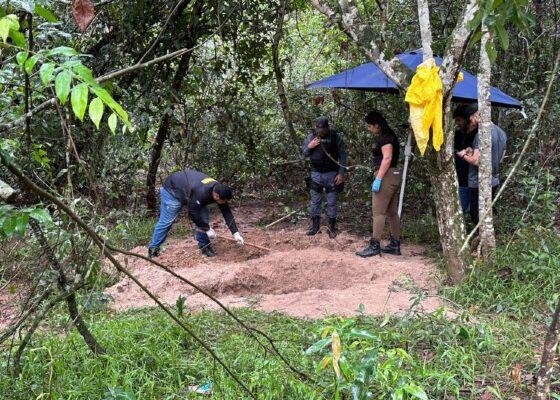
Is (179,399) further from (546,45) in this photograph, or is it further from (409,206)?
(546,45)

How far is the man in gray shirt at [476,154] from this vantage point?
5758 millimetres

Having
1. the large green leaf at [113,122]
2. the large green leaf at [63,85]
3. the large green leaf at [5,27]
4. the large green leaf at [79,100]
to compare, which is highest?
the large green leaf at [5,27]

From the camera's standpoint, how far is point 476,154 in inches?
227

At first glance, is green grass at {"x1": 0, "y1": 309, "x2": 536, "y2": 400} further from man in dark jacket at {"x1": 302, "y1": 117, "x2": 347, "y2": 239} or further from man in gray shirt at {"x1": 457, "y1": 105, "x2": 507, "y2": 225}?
man in dark jacket at {"x1": 302, "y1": 117, "x2": 347, "y2": 239}

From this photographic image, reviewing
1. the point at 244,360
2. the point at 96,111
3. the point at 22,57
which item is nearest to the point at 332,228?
the point at 244,360

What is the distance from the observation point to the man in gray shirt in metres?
5.76

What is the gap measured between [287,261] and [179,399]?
312 centimetres

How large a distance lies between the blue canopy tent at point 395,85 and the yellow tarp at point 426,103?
32.7 inches

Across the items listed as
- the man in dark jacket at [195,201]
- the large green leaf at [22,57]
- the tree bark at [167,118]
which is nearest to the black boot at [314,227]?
the man in dark jacket at [195,201]

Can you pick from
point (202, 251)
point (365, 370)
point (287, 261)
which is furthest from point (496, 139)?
point (365, 370)

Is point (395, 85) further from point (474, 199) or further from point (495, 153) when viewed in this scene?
point (474, 199)

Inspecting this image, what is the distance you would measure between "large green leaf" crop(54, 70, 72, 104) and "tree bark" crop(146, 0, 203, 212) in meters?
4.76

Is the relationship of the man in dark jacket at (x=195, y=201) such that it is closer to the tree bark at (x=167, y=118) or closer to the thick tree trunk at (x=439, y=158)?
the tree bark at (x=167, y=118)

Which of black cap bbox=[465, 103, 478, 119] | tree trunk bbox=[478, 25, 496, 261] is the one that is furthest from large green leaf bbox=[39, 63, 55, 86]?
black cap bbox=[465, 103, 478, 119]
